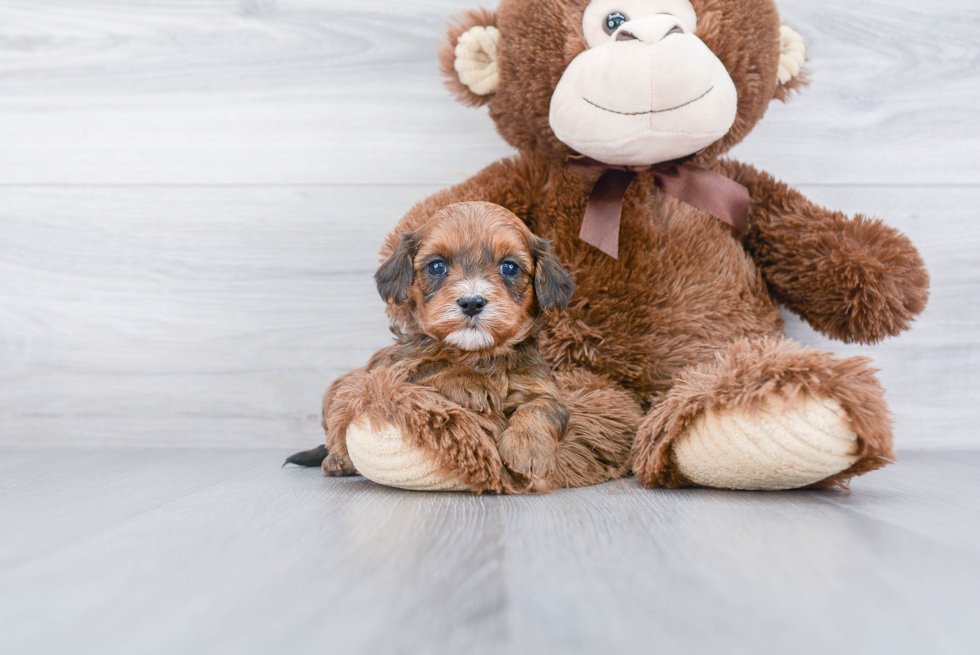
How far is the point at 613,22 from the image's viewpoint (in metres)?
1.33

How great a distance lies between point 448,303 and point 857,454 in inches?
25.3

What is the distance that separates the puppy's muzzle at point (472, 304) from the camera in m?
1.07

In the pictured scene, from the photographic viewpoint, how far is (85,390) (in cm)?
187

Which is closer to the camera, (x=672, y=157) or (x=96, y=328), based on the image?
(x=672, y=157)

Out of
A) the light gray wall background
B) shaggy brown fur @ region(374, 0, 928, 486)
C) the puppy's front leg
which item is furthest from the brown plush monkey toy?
the light gray wall background

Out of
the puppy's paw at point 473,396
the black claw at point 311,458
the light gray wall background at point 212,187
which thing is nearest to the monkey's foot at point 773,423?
the puppy's paw at point 473,396

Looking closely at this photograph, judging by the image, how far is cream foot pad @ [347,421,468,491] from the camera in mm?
1071

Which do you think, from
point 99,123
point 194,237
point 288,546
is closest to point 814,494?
point 288,546

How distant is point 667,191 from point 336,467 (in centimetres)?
87

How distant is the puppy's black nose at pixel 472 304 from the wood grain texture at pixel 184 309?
805 millimetres

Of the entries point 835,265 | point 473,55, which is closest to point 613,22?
point 473,55

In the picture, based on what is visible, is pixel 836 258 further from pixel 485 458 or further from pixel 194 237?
pixel 194 237

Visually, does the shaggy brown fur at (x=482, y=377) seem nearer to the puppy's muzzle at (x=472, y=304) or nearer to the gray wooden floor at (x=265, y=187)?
the puppy's muzzle at (x=472, y=304)

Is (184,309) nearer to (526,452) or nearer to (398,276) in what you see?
(398,276)
